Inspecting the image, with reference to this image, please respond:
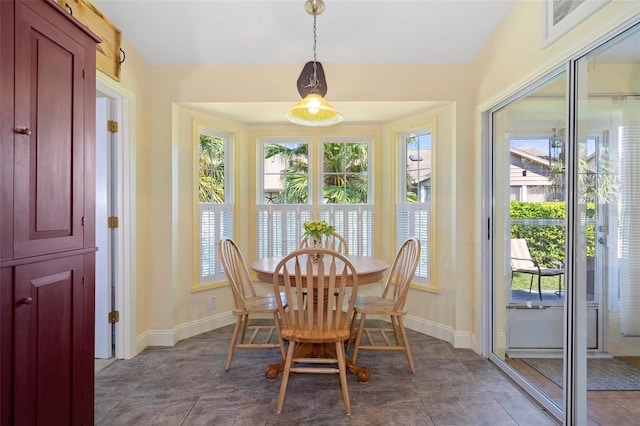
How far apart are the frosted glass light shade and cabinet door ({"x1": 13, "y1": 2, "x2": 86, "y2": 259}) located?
1.22 m

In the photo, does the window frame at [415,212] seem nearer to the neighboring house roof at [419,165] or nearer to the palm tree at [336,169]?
the neighboring house roof at [419,165]

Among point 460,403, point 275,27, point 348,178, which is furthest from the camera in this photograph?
point 348,178

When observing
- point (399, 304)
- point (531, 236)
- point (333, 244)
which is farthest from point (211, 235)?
point (531, 236)

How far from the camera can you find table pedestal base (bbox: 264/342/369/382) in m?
2.28

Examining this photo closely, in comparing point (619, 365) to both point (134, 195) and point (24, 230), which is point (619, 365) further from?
point (134, 195)

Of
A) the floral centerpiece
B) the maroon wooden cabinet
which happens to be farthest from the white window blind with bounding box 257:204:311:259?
the maroon wooden cabinet

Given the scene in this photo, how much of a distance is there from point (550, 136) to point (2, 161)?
2.74 metres

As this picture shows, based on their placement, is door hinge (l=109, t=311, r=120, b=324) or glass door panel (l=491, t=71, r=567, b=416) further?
door hinge (l=109, t=311, r=120, b=324)

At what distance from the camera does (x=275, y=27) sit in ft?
8.58

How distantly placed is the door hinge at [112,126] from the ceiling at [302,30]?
2.18 feet

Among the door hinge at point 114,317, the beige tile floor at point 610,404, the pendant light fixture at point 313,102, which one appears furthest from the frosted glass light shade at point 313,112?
the beige tile floor at point 610,404

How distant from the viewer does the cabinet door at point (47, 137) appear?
118cm

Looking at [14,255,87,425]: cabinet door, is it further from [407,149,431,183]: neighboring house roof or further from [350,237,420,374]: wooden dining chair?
[407,149,431,183]: neighboring house roof

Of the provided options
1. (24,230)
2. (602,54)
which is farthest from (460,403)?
(24,230)
